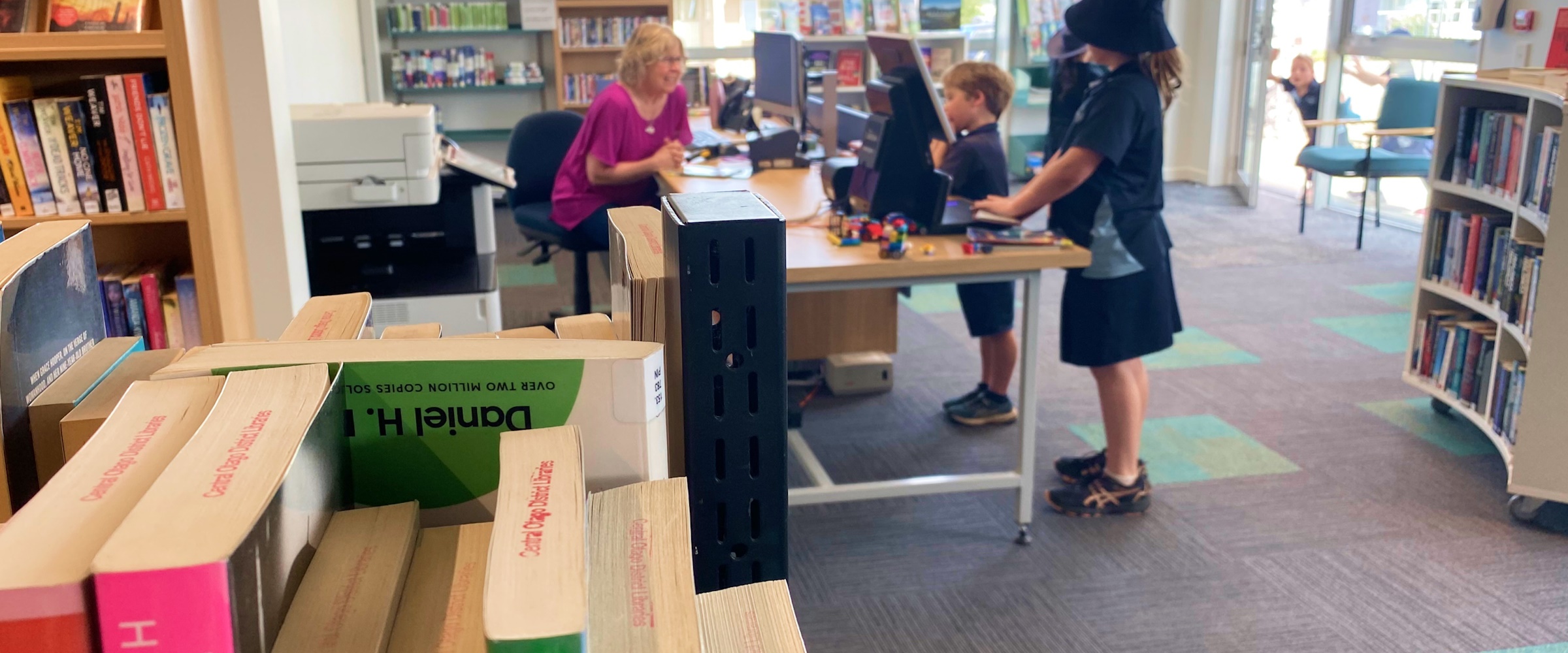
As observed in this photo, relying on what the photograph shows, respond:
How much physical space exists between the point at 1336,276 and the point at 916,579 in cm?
385

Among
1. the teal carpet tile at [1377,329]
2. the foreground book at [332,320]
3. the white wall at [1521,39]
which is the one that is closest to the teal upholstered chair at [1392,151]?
the white wall at [1521,39]

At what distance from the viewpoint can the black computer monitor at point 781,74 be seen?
4734 mm

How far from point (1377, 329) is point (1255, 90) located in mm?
3292

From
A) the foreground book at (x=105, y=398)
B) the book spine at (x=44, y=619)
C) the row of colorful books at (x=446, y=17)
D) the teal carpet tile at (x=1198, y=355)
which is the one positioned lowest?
the teal carpet tile at (x=1198, y=355)

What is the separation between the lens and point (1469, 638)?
2457 millimetres

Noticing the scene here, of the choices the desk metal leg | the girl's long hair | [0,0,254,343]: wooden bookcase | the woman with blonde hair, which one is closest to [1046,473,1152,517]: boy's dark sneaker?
the desk metal leg

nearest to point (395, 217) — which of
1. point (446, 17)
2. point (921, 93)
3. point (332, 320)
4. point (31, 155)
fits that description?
point (31, 155)

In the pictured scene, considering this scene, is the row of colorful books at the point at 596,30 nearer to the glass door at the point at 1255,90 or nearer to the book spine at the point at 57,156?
the glass door at the point at 1255,90

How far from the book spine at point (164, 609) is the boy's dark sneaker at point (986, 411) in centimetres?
336

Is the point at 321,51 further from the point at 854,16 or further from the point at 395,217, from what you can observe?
the point at 854,16

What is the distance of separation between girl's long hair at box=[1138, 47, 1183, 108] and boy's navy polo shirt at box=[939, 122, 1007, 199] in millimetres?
603

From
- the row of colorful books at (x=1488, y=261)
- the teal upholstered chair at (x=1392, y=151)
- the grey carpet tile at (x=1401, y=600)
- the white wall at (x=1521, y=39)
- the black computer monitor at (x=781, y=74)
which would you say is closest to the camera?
the grey carpet tile at (x=1401, y=600)

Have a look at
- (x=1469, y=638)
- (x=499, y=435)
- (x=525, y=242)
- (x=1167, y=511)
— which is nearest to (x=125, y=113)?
(x=499, y=435)

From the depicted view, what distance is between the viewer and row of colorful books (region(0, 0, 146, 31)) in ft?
7.64
